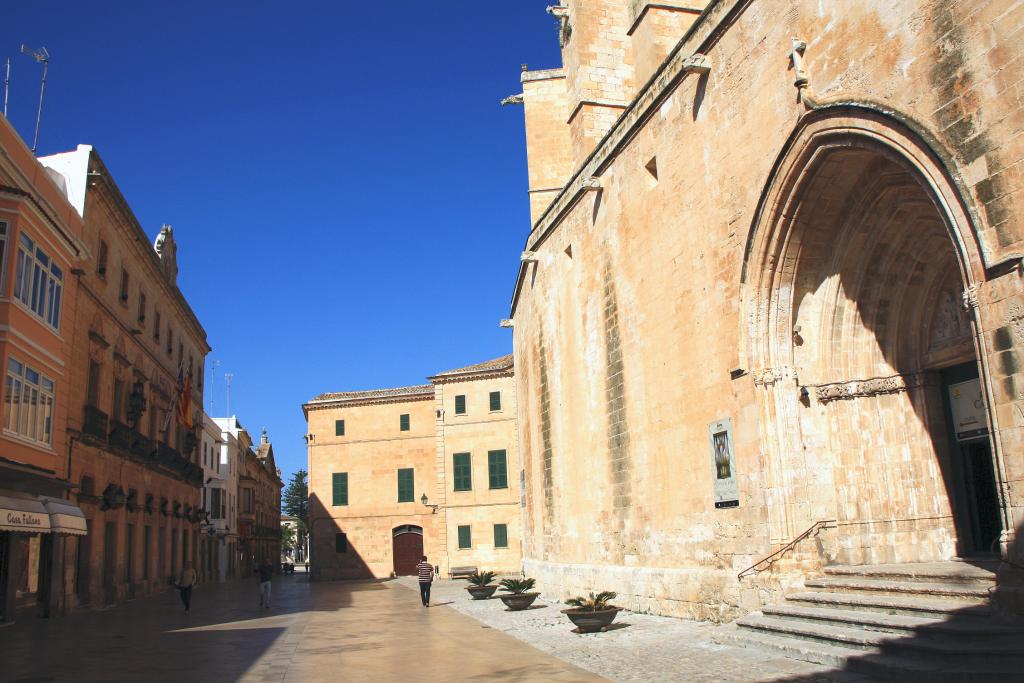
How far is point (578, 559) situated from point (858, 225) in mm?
10564

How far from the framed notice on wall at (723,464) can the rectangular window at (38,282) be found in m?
13.9

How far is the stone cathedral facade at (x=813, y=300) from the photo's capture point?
779cm

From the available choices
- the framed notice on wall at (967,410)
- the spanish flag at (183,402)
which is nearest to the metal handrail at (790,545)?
the framed notice on wall at (967,410)

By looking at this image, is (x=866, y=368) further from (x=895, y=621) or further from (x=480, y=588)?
(x=480, y=588)

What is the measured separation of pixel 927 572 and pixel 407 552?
3576 centimetres

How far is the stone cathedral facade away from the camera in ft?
25.6

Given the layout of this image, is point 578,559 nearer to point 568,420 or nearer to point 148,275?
point 568,420

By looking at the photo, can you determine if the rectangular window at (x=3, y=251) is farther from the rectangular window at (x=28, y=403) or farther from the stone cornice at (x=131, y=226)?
the stone cornice at (x=131, y=226)

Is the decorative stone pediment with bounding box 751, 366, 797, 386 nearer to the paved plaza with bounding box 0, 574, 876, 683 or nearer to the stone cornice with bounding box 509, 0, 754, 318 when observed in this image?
the paved plaza with bounding box 0, 574, 876, 683

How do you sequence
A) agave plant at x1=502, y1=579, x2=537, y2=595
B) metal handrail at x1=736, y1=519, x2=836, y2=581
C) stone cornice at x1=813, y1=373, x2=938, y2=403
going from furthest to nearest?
agave plant at x1=502, y1=579, x2=537, y2=595
stone cornice at x1=813, y1=373, x2=938, y2=403
metal handrail at x1=736, y1=519, x2=836, y2=581

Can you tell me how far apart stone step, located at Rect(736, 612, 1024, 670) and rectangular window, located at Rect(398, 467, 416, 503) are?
34.2 meters

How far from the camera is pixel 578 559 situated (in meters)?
18.9

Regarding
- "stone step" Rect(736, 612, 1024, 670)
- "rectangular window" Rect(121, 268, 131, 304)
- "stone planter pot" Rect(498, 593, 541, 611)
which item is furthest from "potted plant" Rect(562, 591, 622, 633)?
"rectangular window" Rect(121, 268, 131, 304)

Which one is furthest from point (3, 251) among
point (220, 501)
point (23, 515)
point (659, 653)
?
point (220, 501)
